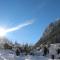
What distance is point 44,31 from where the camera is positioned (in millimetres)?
82750

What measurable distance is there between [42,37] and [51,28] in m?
8.45

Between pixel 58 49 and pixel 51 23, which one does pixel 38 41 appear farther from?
pixel 58 49

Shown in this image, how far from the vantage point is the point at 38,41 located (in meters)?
83.4

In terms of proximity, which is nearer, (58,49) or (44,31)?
(58,49)

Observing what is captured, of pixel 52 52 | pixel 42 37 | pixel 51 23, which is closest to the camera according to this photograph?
pixel 52 52

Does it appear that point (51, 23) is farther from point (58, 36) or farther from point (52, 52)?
point (52, 52)

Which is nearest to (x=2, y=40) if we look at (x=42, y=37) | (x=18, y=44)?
(x=18, y=44)

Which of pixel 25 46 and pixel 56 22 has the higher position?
pixel 56 22

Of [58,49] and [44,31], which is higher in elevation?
[44,31]

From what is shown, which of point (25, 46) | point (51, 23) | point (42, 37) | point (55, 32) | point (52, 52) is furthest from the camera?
point (42, 37)

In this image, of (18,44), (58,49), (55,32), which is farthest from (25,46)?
(58,49)

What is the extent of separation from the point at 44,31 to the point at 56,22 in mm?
8103

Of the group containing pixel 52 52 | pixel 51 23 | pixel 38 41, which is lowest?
pixel 52 52

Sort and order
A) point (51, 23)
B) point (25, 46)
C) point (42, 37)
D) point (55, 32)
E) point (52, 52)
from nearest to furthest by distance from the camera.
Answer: point (52, 52) → point (25, 46) → point (55, 32) → point (51, 23) → point (42, 37)
